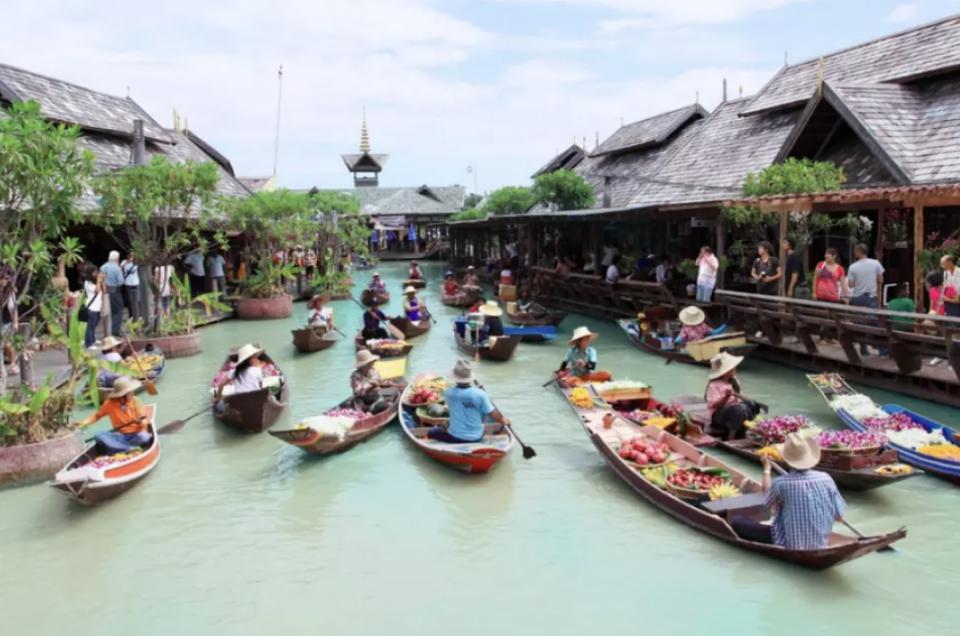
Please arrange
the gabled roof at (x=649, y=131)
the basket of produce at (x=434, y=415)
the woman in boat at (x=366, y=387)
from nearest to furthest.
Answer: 1. the basket of produce at (x=434, y=415)
2. the woman in boat at (x=366, y=387)
3. the gabled roof at (x=649, y=131)

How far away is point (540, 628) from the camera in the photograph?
641cm

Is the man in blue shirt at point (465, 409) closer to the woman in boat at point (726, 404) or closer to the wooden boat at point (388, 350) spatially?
the woman in boat at point (726, 404)

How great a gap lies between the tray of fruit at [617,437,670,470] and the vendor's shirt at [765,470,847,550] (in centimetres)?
215

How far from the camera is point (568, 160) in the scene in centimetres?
4041

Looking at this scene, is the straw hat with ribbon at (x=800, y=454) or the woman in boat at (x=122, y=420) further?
the woman in boat at (x=122, y=420)

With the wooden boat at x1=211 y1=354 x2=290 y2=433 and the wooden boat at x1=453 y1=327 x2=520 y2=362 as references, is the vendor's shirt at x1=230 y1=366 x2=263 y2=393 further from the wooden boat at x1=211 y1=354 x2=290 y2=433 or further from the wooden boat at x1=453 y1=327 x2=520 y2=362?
the wooden boat at x1=453 y1=327 x2=520 y2=362

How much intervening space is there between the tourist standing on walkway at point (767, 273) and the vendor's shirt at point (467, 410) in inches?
300

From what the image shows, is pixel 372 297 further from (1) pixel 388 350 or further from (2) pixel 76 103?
(1) pixel 388 350

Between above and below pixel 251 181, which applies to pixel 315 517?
below

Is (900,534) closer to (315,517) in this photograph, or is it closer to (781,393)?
(315,517)

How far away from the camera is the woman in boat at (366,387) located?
458 inches

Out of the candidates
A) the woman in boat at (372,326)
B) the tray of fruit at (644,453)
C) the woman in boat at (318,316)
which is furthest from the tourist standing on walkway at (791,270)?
the woman in boat at (318,316)

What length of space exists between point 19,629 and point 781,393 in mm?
10699

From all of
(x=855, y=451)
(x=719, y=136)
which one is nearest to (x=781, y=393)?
(x=855, y=451)
